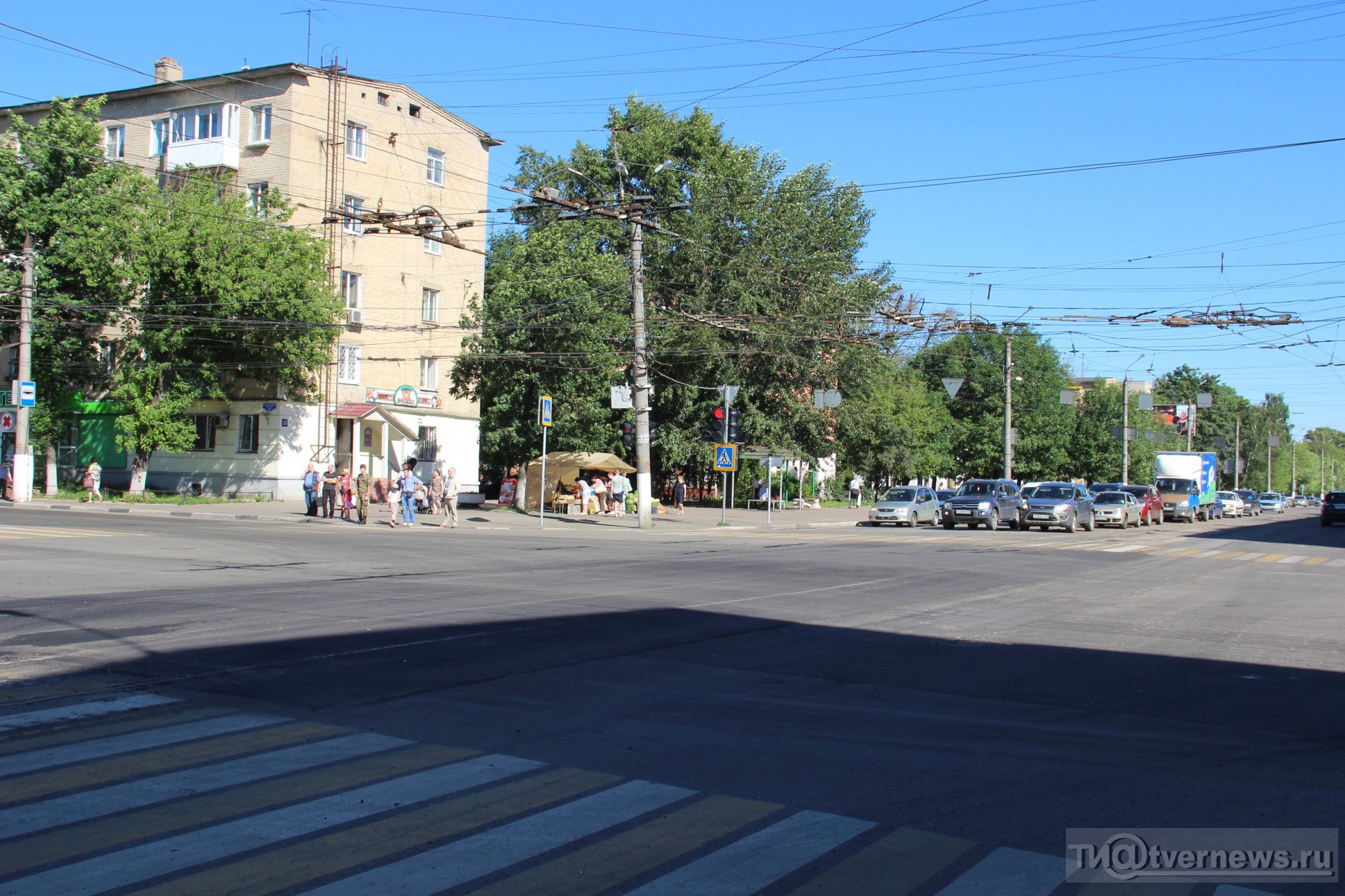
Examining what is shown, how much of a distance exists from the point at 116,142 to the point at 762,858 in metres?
48.5

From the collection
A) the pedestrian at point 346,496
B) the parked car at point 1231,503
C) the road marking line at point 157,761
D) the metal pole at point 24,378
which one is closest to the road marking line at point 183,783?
the road marking line at point 157,761

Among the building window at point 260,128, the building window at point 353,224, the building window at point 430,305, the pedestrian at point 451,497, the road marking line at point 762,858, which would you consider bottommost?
the road marking line at point 762,858

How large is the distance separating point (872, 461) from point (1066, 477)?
80.5ft

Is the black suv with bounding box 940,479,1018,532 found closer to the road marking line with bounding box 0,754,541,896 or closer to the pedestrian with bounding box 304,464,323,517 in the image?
the pedestrian with bounding box 304,464,323,517

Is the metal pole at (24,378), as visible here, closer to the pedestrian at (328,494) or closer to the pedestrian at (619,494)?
the pedestrian at (328,494)

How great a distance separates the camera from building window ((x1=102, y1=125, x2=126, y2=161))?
43969 millimetres

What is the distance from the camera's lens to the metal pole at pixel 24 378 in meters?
35.6

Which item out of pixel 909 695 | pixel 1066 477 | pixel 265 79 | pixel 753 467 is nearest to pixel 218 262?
pixel 265 79

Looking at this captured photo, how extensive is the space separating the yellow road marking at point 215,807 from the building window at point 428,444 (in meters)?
39.3

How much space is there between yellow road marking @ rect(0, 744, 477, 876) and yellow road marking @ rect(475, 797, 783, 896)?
1518mm

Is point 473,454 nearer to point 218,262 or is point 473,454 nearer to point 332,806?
point 218,262

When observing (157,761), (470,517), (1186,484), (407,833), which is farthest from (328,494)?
(1186,484)

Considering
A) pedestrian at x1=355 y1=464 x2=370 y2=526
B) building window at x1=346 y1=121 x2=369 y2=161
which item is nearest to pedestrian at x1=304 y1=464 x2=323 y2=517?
pedestrian at x1=355 y1=464 x2=370 y2=526

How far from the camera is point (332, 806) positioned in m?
5.08
